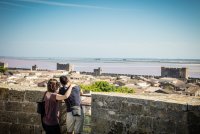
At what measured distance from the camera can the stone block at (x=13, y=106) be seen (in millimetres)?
4880

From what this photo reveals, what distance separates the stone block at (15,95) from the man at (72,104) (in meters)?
1.15

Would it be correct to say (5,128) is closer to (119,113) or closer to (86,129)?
(86,129)

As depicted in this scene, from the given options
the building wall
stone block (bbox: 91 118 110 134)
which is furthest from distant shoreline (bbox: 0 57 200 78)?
stone block (bbox: 91 118 110 134)

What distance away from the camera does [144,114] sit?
3.94 meters

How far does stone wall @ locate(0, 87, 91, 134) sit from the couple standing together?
0.46 m

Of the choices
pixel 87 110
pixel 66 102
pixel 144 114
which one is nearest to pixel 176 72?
pixel 87 110

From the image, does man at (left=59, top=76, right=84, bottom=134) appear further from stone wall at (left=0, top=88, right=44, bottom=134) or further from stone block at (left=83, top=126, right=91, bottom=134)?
stone wall at (left=0, top=88, right=44, bottom=134)

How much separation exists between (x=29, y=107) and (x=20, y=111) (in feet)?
0.76

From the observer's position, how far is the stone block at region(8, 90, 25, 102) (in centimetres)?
487

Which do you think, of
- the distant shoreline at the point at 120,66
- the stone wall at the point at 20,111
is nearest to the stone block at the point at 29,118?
the stone wall at the point at 20,111

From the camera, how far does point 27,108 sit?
4.82 metres

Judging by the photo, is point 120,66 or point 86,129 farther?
point 120,66

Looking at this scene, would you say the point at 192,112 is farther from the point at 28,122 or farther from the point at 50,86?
the point at 28,122

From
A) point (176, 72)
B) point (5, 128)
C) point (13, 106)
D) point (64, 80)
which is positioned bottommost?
point (176, 72)
